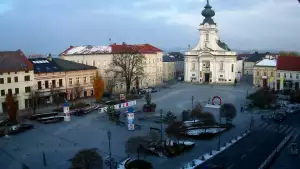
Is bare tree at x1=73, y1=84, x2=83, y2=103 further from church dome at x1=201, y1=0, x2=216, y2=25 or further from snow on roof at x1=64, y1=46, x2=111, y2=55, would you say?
church dome at x1=201, y1=0, x2=216, y2=25

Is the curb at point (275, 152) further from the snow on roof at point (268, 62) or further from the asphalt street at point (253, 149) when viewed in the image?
the snow on roof at point (268, 62)

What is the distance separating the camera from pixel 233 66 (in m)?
66.6

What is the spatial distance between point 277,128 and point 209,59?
1535 inches

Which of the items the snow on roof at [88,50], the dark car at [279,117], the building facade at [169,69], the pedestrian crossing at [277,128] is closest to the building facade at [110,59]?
the snow on roof at [88,50]

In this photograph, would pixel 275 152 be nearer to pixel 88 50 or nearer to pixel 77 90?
pixel 77 90

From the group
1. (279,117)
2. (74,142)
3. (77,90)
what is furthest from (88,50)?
(279,117)

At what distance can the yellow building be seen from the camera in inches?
2195

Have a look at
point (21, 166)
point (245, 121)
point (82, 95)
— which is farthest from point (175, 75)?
point (21, 166)

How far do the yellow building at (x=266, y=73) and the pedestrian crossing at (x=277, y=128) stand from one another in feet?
83.0

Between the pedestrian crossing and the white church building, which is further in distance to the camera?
the white church building

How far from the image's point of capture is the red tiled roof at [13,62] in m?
40.0

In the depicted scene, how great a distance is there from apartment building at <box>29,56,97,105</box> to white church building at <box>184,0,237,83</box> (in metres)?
27.2

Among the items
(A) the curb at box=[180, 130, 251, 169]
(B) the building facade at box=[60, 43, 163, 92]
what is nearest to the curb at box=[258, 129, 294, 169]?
(A) the curb at box=[180, 130, 251, 169]

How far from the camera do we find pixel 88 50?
60.0 metres
